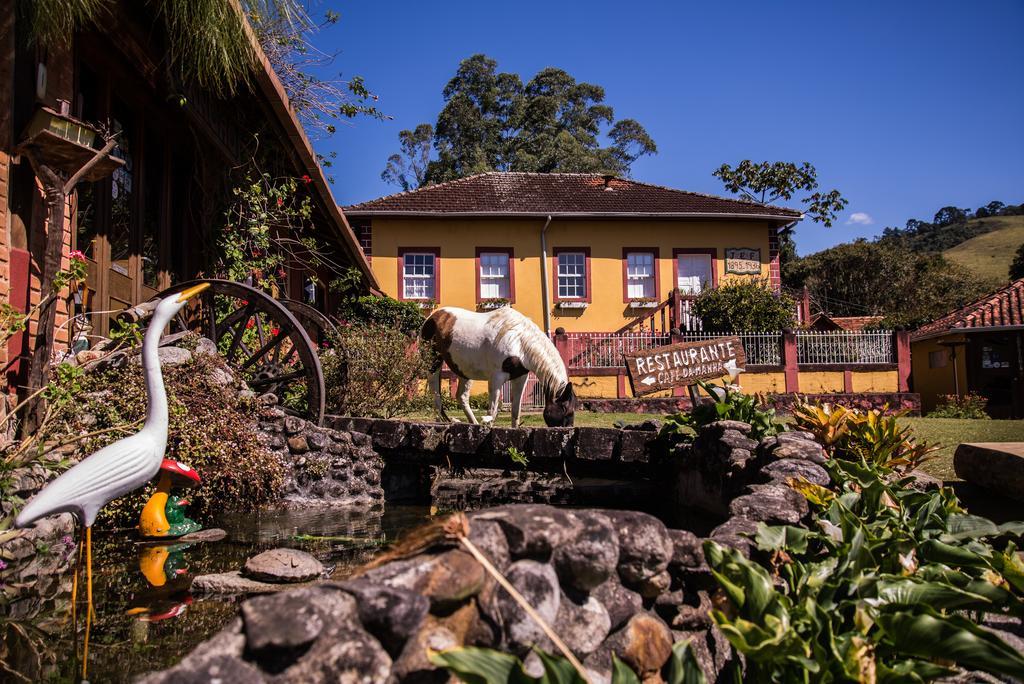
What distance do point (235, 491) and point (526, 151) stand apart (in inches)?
1177

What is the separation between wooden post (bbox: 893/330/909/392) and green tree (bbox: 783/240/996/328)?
15.1 metres

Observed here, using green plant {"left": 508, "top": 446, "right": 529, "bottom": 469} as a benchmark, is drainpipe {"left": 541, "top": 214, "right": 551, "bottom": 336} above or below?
above

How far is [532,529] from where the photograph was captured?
2113 mm

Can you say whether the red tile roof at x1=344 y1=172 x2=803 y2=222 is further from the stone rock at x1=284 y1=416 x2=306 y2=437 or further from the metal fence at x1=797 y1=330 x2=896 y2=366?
the stone rock at x1=284 y1=416 x2=306 y2=437

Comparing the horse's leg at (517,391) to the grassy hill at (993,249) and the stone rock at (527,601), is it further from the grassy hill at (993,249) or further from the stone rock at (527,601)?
the grassy hill at (993,249)

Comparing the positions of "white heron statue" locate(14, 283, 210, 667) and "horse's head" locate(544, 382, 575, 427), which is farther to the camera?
"horse's head" locate(544, 382, 575, 427)

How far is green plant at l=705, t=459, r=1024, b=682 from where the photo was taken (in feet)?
6.82

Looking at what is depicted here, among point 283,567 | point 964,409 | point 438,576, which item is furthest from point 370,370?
point 964,409

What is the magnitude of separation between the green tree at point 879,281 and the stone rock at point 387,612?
31949 millimetres

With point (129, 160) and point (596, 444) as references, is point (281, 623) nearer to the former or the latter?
point (596, 444)

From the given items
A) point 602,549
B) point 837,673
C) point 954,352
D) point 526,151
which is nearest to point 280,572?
point 602,549

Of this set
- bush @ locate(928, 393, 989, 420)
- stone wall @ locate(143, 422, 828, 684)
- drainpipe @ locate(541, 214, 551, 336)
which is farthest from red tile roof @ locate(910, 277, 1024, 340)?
stone wall @ locate(143, 422, 828, 684)

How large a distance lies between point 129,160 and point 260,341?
2.23m

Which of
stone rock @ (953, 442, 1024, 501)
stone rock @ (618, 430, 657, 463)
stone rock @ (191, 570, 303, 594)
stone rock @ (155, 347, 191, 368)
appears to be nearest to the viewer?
stone rock @ (191, 570, 303, 594)
